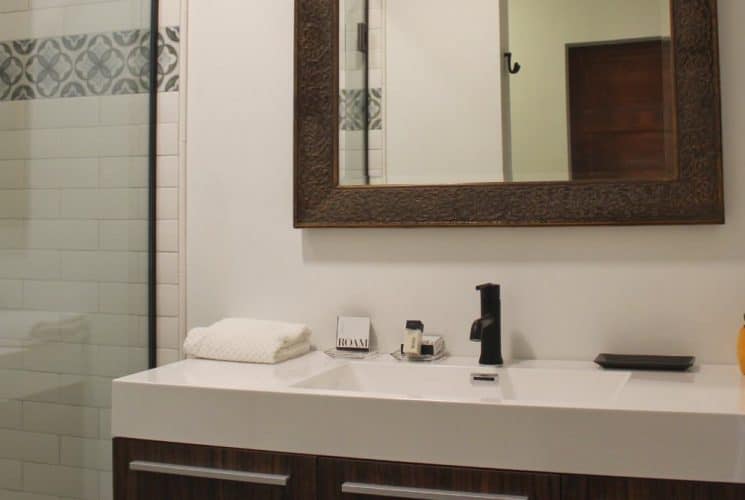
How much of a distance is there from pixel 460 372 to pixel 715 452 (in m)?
0.58

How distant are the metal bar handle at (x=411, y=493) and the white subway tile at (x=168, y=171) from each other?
41.7 inches

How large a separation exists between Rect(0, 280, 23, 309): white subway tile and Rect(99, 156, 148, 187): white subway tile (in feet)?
1.34

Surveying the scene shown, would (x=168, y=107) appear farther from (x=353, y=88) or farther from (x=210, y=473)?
(x=210, y=473)

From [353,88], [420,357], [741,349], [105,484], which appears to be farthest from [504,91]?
[105,484]

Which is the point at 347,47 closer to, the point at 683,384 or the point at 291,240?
the point at 291,240

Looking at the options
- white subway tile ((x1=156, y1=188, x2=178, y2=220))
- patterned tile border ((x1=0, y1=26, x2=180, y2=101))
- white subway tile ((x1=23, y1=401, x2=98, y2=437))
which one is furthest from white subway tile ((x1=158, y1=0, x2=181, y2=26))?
white subway tile ((x1=23, y1=401, x2=98, y2=437))

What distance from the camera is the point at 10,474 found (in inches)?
57.4

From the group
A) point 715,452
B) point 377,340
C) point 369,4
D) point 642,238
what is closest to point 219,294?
point 377,340

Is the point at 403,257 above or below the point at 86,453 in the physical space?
above

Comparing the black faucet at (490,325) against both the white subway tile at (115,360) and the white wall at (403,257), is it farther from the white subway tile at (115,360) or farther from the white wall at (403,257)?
the white subway tile at (115,360)

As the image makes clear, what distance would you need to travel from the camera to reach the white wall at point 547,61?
1.63 m

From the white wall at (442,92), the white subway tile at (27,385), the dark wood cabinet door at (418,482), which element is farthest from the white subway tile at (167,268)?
the dark wood cabinet door at (418,482)

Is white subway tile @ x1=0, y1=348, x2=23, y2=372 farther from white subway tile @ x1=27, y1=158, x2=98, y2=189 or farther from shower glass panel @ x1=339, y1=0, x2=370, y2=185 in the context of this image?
shower glass panel @ x1=339, y1=0, x2=370, y2=185

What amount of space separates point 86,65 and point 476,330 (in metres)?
1.14
